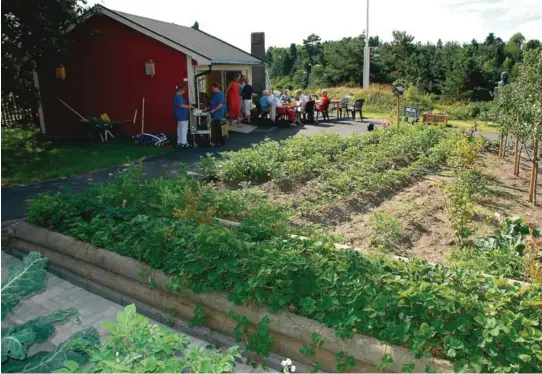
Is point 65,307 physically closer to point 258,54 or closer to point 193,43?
point 193,43

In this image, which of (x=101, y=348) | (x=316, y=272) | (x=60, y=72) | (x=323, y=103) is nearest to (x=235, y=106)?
(x=323, y=103)

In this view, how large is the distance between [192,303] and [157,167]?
6.98 meters

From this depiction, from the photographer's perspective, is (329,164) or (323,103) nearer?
(329,164)

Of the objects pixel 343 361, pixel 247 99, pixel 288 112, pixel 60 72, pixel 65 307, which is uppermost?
pixel 60 72

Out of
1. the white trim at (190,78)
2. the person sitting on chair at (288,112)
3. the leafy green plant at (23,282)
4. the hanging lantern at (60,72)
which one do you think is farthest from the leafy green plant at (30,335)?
the person sitting on chair at (288,112)

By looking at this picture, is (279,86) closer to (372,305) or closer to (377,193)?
(377,193)

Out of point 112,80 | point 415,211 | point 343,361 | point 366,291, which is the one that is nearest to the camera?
point 343,361

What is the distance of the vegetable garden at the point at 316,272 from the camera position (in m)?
3.13

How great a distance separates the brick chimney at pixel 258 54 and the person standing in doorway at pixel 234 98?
5.32 metres

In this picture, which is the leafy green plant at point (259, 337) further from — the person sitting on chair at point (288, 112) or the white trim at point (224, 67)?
the person sitting on chair at point (288, 112)

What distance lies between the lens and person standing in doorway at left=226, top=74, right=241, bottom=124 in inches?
622

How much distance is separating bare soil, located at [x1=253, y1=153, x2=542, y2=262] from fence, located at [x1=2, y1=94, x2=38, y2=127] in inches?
528

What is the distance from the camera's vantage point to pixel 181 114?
12.8m

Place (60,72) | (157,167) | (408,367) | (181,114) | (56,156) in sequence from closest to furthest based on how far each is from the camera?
(408,367) < (157,167) < (56,156) < (181,114) < (60,72)
